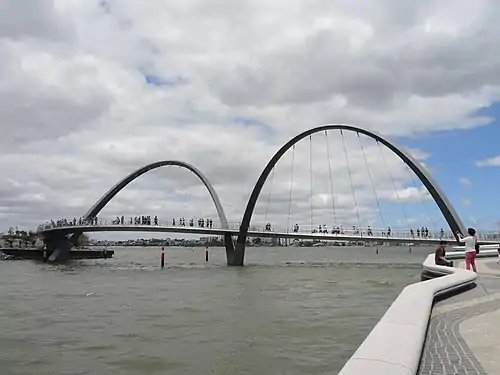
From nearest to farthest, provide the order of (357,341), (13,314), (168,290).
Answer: (357,341)
(13,314)
(168,290)

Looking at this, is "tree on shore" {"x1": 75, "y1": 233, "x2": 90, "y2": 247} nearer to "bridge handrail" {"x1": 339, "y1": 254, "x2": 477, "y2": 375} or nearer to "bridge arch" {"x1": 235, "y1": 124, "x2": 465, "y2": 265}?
"bridge arch" {"x1": 235, "y1": 124, "x2": 465, "y2": 265}

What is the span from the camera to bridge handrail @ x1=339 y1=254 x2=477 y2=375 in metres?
4.87

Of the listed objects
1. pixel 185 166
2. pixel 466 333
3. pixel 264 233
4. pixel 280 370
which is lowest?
pixel 280 370

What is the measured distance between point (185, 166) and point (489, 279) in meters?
72.2

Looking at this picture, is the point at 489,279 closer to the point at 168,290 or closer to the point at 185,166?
the point at 168,290

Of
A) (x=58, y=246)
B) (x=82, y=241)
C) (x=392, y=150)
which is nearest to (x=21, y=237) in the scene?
Answer: (x=82, y=241)

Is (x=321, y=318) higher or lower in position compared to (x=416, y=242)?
lower

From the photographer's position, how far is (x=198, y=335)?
17078 mm

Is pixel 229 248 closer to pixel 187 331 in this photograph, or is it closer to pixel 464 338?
pixel 187 331

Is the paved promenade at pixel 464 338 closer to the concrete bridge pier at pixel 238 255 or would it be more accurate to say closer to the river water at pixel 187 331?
the river water at pixel 187 331

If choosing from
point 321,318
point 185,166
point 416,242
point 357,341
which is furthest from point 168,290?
point 185,166

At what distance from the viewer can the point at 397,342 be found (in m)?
5.92

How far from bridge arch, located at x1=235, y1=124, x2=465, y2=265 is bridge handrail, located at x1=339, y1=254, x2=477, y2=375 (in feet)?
163

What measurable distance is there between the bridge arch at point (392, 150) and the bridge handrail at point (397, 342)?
49746 millimetres
